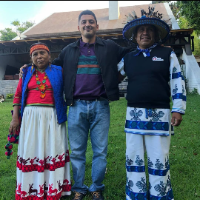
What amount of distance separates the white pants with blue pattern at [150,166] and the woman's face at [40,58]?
143 centimetres

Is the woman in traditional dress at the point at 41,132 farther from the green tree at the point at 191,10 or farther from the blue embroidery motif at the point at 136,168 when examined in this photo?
the green tree at the point at 191,10

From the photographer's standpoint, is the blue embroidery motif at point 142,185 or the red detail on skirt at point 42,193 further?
the red detail on skirt at point 42,193

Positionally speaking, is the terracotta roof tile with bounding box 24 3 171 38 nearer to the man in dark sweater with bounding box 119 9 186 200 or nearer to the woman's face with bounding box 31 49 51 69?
the woman's face with bounding box 31 49 51 69

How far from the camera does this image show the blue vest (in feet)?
9.12

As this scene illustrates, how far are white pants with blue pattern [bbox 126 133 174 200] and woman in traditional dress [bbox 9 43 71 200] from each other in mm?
902

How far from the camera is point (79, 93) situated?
9.04 feet

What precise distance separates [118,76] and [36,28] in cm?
1664

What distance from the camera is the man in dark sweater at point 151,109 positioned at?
7.82ft

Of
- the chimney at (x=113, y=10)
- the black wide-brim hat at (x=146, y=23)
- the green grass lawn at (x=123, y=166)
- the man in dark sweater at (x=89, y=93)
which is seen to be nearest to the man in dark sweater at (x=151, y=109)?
the black wide-brim hat at (x=146, y=23)

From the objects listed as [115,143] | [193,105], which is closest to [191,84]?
[193,105]

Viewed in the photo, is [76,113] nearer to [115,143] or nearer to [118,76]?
[118,76]

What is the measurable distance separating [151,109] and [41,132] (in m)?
1.36

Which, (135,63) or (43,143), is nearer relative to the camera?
(135,63)

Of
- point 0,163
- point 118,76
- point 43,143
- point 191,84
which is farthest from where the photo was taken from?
point 191,84
